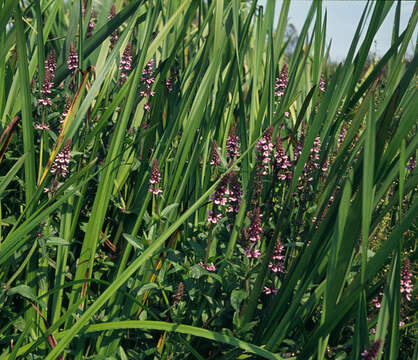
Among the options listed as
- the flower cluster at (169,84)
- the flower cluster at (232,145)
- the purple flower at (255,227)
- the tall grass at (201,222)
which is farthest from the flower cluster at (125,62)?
the purple flower at (255,227)

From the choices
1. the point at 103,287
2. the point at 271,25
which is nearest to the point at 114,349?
the point at 103,287

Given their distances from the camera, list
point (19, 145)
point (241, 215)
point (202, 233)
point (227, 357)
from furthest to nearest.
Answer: point (19, 145) → point (202, 233) → point (241, 215) → point (227, 357)

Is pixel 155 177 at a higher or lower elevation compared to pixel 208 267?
higher

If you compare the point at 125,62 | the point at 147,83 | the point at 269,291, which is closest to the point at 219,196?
the point at 269,291

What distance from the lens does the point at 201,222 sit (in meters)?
2.18

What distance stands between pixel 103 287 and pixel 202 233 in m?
0.53

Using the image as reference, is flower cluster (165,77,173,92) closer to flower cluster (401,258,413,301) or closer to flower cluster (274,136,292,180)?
flower cluster (274,136,292,180)

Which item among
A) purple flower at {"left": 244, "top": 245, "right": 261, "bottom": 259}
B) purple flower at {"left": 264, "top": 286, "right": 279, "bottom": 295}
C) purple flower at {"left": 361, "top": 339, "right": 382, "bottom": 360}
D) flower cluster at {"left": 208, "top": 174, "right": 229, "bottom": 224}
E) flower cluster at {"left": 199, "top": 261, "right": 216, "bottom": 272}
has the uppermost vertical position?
flower cluster at {"left": 208, "top": 174, "right": 229, "bottom": 224}

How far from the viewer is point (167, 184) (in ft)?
6.91

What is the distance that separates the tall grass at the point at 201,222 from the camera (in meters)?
1.51

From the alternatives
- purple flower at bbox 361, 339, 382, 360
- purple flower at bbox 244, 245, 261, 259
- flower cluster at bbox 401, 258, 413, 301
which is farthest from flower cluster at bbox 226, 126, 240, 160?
purple flower at bbox 361, 339, 382, 360

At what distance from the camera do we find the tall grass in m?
1.51

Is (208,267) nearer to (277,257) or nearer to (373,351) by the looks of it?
(277,257)

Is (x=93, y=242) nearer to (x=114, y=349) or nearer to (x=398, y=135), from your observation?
(x=114, y=349)
